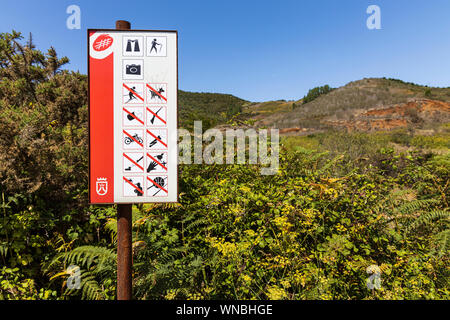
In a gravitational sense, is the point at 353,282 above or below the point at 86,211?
below

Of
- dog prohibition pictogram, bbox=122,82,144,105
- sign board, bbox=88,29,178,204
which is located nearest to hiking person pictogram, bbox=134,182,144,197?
sign board, bbox=88,29,178,204

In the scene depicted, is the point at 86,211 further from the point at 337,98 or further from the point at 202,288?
the point at 337,98

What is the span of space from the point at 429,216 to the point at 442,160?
918 millimetres

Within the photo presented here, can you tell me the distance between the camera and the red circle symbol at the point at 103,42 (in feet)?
4.94

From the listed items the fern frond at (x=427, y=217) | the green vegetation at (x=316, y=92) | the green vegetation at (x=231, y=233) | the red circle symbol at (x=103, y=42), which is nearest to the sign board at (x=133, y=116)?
the red circle symbol at (x=103, y=42)

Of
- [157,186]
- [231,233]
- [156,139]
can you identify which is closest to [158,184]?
[157,186]

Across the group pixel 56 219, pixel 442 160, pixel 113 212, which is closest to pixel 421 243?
pixel 442 160

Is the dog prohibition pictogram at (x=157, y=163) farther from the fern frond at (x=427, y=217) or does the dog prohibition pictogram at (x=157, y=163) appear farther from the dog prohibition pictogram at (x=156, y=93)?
the fern frond at (x=427, y=217)

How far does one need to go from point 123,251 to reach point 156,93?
1.19 m

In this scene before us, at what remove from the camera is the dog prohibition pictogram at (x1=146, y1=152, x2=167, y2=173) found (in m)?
1.53

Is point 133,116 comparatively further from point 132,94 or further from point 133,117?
point 132,94

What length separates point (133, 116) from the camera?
1.53m

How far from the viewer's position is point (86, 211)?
107 inches

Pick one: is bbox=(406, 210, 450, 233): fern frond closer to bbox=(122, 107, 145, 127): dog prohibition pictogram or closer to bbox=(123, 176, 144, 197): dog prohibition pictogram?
bbox=(123, 176, 144, 197): dog prohibition pictogram
